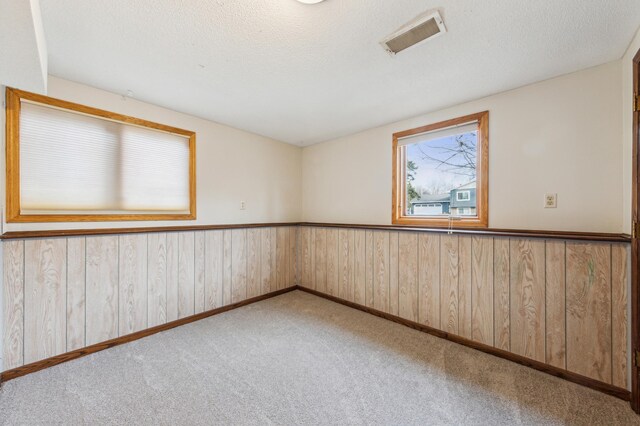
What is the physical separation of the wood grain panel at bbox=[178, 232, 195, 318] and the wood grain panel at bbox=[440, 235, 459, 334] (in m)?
2.61

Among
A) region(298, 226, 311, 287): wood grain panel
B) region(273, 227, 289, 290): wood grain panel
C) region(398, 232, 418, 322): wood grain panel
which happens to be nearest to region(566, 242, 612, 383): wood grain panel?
region(398, 232, 418, 322): wood grain panel

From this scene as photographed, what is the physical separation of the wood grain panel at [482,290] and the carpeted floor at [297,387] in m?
0.20

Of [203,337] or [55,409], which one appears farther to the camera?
[203,337]

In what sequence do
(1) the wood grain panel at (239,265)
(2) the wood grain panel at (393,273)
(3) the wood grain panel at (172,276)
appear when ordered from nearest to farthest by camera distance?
(3) the wood grain panel at (172,276) < (2) the wood grain panel at (393,273) < (1) the wood grain panel at (239,265)

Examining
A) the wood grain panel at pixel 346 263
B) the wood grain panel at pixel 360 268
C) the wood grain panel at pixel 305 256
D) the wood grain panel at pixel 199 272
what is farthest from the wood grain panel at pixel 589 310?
the wood grain panel at pixel 199 272

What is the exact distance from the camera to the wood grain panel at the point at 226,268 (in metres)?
3.14

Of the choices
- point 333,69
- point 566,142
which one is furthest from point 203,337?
point 566,142

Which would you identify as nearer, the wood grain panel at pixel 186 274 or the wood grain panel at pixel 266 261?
the wood grain panel at pixel 186 274

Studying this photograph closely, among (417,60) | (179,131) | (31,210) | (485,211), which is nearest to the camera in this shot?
(417,60)

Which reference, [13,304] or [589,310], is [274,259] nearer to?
[13,304]

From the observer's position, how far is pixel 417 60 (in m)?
1.88

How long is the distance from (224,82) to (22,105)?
1494mm

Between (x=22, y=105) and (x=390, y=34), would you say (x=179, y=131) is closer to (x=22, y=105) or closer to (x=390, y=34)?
(x=22, y=105)

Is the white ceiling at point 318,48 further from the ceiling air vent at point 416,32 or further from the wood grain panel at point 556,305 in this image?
the wood grain panel at point 556,305
